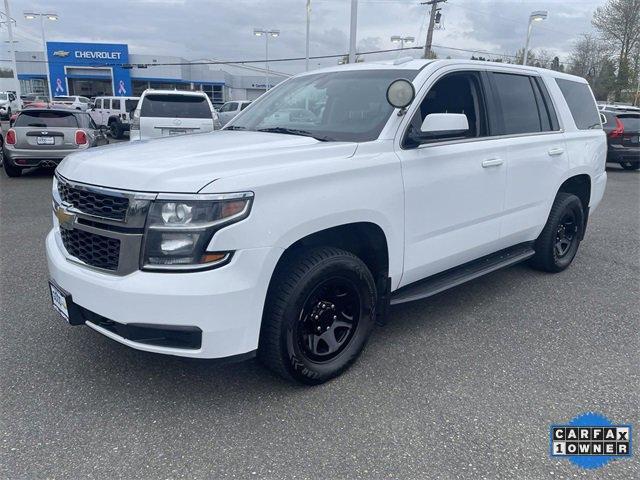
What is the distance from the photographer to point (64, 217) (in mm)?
2955

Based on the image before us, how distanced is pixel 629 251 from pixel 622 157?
9.14 m

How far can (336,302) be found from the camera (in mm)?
3182

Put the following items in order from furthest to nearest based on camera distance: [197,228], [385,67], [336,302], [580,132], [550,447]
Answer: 1. [580,132]
2. [385,67]
3. [336,302]
4. [550,447]
5. [197,228]

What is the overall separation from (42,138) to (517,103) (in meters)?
9.79

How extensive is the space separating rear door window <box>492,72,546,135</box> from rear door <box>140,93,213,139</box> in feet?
26.7

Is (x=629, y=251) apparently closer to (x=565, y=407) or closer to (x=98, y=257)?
(x=565, y=407)

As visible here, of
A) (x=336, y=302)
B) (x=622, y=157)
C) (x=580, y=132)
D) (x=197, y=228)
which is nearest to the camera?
(x=197, y=228)

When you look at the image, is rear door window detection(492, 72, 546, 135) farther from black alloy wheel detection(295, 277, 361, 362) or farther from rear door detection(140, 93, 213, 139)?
rear door detection(140, 93, 213, 139)

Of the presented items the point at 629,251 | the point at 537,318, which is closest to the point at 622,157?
the point at 629,251

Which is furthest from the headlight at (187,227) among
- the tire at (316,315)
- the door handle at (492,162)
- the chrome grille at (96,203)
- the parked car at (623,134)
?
the parked car at (623,134)

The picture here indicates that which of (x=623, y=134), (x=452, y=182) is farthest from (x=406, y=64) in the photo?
(x=623, y=134)

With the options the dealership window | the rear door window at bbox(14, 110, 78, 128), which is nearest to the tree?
the rear door window at bbox(14, 110, 78, 128)

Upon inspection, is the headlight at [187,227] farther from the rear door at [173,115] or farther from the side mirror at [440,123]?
the rear door at [173,115]

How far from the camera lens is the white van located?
37.3 ft
